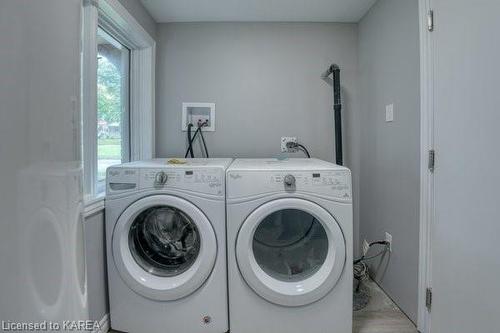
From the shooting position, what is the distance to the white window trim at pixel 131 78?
1.58 metres

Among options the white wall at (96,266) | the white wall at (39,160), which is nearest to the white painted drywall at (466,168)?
the white wall at (39,160)

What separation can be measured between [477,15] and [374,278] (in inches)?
69.1

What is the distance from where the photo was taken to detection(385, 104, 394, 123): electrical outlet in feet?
6.32

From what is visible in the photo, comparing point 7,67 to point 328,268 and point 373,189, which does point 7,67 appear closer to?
point 328,268

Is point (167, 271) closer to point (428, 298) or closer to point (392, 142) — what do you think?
point (428, 298)

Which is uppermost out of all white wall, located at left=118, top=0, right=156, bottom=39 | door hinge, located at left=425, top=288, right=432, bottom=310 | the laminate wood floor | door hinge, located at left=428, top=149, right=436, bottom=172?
white wall, located at left=118, top=0, right=156, bottom=39

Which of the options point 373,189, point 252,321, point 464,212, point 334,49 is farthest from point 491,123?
point 334,49

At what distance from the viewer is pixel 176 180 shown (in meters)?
1.59

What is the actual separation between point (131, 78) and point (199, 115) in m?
0.59

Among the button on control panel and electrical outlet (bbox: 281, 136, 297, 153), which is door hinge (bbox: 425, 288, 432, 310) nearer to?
the button on control panel

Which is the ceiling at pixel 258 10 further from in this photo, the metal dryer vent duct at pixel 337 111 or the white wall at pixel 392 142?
the metal dryer vent duct at pixel 337 111

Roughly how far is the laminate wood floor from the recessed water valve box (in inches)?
68.1

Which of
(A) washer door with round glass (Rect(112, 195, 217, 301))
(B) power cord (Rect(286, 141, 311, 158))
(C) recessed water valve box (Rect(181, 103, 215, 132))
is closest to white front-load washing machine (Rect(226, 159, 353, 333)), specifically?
(A) washer door with round glass (Rect(112, 195, 217, 301))

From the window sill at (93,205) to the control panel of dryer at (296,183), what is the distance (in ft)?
2.26
